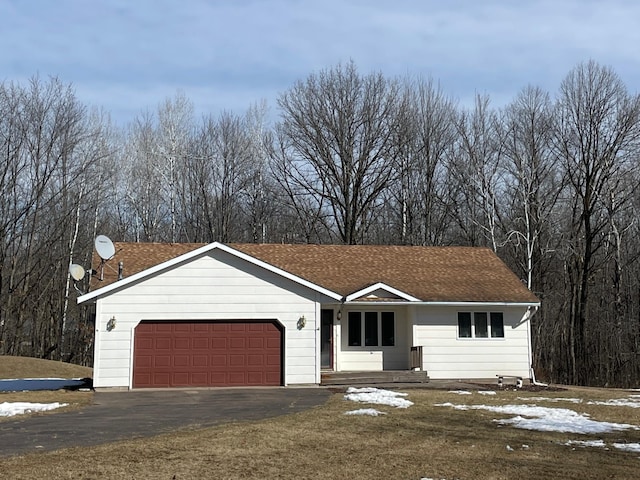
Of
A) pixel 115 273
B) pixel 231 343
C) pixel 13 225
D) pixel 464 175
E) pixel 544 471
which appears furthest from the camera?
pixel 464 175

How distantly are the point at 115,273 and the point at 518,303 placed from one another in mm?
13761

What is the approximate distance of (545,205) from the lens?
35562mm

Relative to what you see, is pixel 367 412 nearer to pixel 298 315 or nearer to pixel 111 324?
pixel 298 315

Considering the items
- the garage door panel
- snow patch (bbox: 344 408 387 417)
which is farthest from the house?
snow patch (bbox: 344 408 387 417)

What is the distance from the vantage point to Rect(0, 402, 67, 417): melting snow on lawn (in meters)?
14.0

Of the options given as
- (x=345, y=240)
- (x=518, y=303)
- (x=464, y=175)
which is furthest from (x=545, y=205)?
(x=518, y=303)

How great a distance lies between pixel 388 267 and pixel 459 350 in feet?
14.1

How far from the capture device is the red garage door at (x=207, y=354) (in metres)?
19.5

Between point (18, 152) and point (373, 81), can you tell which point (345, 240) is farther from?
point (18, 152)

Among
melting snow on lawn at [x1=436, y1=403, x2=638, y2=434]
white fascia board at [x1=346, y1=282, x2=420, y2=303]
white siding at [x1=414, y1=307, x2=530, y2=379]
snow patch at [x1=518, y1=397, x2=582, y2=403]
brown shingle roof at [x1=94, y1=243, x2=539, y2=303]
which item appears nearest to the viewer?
melting snow on lawn at [x1=436, y1=403, x2=638, y2=434]

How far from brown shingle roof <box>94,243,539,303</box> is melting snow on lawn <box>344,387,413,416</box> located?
175 inches

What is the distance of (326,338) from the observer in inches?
873

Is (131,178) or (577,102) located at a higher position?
(577,102)

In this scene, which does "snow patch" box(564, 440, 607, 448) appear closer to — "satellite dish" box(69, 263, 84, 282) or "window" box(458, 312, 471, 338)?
"window" box(458, 312, 471, 338)
